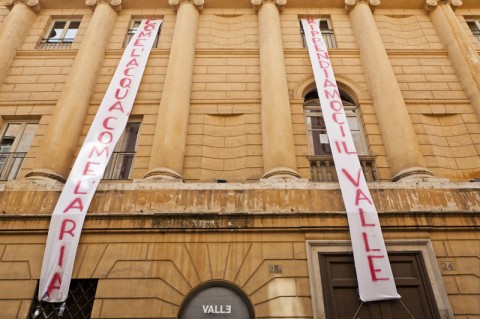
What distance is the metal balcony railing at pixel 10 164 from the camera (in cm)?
982

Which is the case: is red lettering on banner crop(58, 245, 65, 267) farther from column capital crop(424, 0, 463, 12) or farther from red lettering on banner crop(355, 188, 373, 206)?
column capital crop(424, 0, 463, 12)

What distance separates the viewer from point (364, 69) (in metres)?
11.9

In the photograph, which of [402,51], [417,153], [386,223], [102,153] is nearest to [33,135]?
[102,153]

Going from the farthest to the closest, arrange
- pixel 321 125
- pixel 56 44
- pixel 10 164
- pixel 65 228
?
pixel 56 44 → pixel 321 125 → pixel 10 164 → pixel 65 228

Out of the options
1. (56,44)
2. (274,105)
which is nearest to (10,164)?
(56,44)

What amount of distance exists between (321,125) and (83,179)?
680 cm

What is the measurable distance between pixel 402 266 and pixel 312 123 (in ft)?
16.0

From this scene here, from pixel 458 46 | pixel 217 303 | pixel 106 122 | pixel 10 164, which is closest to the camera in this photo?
pixel 217 303

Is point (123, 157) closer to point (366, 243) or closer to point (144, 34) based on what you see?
point (144, 34)

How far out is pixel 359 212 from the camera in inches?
305

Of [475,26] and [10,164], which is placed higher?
[475,26]

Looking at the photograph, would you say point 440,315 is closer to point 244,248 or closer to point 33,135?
point 244,248

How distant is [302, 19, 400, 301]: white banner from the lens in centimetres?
705

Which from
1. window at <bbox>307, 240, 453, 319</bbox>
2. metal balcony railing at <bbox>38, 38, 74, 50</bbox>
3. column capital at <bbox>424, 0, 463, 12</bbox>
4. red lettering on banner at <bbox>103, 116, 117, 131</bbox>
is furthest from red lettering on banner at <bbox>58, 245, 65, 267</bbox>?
column capital at <bbox>424, 0, 463, 12</bbox>
